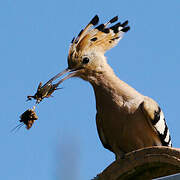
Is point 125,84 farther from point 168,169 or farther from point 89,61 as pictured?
point 168,169

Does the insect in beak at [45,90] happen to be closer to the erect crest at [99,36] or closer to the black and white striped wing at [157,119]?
the erect crest at [99,36]

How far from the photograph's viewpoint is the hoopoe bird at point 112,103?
3.91 m

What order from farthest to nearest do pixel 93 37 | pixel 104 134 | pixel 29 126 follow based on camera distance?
pixel 93 37
pixel 104 134
pixel 29 126

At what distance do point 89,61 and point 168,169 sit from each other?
1565 millimetres

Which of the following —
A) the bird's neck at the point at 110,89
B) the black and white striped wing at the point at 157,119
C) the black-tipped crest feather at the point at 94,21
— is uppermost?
the black-tipped crest feather at the point at 94,21

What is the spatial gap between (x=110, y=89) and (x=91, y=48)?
20.4 inches

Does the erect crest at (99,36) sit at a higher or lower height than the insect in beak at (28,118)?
higher

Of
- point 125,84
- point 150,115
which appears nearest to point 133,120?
point 150,115

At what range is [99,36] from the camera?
4465 millimetres

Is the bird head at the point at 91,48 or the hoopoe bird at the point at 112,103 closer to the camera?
the hoopoe bird at the point at 112,103

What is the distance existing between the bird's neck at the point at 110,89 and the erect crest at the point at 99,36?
26 centimetres

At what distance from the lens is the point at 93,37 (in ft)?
14.6

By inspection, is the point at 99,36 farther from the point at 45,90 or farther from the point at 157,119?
the point at 157,119

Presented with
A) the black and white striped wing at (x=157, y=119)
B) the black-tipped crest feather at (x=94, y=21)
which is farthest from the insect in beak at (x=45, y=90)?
the black and white striped wing at (x=157, y=119)
